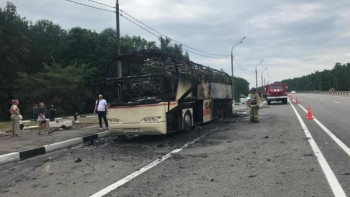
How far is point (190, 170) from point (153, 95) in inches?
237

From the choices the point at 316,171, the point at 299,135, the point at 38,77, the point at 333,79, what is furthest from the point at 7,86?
the point at 333,79

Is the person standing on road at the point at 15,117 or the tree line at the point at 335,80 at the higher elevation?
the tree line at the point at 335,80

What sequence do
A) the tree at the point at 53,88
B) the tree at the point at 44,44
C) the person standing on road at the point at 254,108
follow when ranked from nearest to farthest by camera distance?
the person standing on road at the point at 254,108 → the tree at the point at 53,88 → the tree at the point at 44,44

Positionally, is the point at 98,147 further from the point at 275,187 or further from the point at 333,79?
the point at 333,79

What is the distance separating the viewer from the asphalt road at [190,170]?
6.18 metres

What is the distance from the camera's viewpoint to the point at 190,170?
303 inches

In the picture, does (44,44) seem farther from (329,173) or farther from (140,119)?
(329,173)

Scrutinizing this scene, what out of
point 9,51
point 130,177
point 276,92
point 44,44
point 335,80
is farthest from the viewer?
point 335,80

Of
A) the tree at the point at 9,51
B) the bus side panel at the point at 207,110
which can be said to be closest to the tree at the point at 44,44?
the tree at the point at 9,51

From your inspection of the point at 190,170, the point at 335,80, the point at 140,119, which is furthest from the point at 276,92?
the point at 335,80

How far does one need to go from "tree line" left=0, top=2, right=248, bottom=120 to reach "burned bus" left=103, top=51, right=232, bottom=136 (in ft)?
102

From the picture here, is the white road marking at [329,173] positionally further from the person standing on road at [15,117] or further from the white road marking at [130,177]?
the person standing on road at [15,117]

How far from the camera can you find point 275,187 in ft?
20.0

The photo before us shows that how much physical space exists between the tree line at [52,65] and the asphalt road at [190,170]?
117 ft
